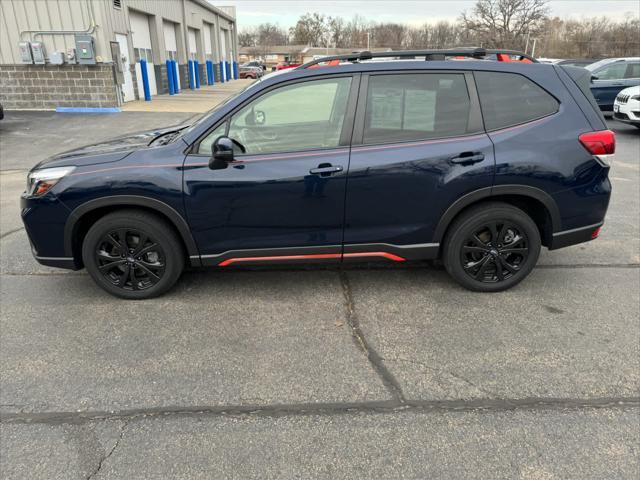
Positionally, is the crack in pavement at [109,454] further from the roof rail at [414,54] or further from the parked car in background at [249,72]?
the parked car in background at [249,72]

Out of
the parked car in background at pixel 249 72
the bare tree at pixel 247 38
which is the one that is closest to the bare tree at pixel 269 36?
the bare tree at pixel 247 38

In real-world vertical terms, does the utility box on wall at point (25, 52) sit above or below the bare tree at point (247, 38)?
below

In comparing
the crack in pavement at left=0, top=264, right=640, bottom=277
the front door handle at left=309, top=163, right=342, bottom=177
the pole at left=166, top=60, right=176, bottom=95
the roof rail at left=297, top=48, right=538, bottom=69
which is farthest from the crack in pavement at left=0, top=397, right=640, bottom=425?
the pole at left=166, top=60, right=176, bottom=95

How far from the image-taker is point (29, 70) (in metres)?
14.5

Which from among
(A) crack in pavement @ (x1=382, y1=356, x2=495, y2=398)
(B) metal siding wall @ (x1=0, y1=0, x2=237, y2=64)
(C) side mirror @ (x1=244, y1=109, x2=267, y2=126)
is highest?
(B) metal siding wall @ (x1=0, y1=0, x2=237, y2=64)

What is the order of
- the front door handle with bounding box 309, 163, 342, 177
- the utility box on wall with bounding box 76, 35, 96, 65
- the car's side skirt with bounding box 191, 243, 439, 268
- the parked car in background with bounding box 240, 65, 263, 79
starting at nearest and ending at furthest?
the front door handle with bounding box 309, 163, 342, 177, the car's side skirt with bounding box 191, 243, 439, 268, the utility box on wall with bounding box 76, 35, 96, 65, the parked car in background with bounding box 240, 65, 263, 79

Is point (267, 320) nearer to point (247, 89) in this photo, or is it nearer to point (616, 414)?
point (247, 89)

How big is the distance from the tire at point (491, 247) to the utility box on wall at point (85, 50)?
46.2 ft

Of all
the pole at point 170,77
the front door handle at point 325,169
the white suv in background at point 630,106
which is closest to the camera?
the front door handle at point 325,169

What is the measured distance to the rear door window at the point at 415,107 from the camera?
11.4 feet

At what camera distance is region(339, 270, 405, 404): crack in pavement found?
2717mm

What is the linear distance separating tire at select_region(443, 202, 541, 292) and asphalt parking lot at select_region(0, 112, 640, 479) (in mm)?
160

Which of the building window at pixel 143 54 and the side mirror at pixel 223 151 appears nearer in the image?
the side mirror at pixel 223 151

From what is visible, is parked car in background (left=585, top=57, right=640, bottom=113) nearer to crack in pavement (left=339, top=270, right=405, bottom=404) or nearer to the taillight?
the taillight
